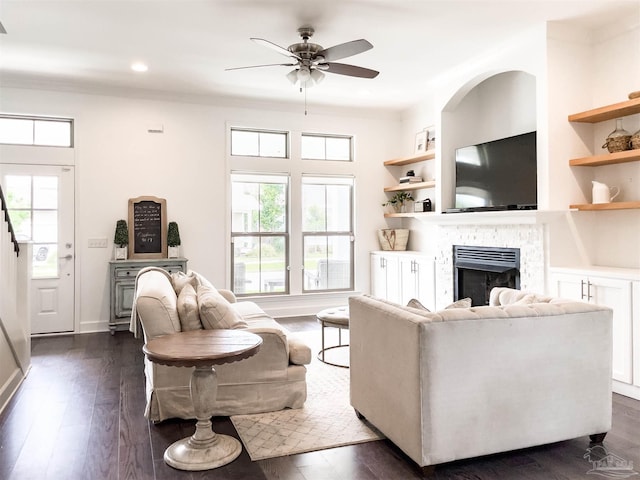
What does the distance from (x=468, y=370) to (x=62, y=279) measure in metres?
5.16

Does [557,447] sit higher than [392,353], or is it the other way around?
[392,353]

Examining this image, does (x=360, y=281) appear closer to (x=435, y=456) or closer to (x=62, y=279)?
(x=62, y=279)

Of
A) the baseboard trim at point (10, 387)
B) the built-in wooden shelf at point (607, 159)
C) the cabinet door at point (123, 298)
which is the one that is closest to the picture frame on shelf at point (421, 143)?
the built-in wooden shelf at point (607, 159)

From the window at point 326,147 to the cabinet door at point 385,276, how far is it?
5.24ft

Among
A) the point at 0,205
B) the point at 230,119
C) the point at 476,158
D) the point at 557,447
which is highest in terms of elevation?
the point at 230,119

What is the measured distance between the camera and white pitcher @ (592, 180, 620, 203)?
4051 mm

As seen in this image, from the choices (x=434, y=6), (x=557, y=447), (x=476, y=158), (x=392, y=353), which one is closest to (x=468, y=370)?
(x=392, y=353)

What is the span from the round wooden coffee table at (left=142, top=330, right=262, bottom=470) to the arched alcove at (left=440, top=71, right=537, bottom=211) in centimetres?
376

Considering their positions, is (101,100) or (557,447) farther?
(101,100)

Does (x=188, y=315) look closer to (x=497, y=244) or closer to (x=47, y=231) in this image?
(x=497, y=244)

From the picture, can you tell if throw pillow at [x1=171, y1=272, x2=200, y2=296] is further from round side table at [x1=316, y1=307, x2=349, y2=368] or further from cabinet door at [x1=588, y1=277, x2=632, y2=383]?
cabinet door at [x1=588, y1=277, x2=632, y2=383]

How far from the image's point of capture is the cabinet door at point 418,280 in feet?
19.7

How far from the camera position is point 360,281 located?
7.18 m

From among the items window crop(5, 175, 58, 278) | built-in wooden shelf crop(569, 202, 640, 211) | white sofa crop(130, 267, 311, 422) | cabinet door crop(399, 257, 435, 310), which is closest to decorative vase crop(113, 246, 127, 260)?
window crop(5, 175, 58, 278)
